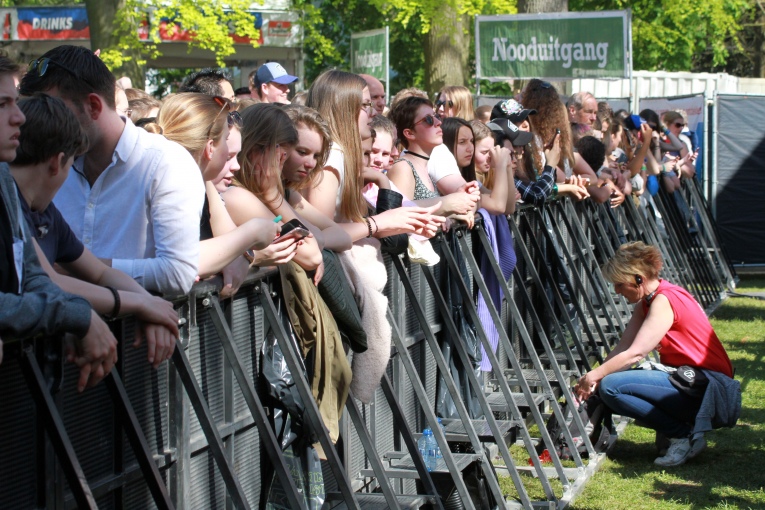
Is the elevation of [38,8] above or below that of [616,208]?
above

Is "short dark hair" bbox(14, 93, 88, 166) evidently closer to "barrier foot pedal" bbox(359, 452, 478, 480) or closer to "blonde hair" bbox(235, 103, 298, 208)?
"blonde hair" bbox(235, 103, 298, 208)

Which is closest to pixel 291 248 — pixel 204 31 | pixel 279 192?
pixel 279 192

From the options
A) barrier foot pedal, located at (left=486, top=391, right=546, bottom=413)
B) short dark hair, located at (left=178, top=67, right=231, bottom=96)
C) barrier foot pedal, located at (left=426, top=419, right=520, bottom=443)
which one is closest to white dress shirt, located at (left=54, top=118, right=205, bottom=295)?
short dark hair, located at (left=178, top=67, right=231, bottom=96)

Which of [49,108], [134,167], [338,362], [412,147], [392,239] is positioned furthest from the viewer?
[412,147]

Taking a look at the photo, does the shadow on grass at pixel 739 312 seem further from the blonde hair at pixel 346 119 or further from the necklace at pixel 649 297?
the blonde hair at pixel 346 119

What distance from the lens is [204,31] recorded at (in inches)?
760

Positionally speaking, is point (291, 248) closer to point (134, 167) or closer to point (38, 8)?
point (134, 167)

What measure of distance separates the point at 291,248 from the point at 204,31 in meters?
16.0

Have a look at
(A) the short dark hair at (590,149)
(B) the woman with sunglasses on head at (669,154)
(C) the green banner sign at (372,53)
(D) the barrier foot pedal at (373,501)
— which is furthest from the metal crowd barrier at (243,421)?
(C) the green banner sign at (372,53)

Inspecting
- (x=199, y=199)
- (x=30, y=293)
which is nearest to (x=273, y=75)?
(x=199, y=199)

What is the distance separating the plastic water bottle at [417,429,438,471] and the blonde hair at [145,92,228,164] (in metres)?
2.46

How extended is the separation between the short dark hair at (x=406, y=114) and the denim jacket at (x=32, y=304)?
3856mm

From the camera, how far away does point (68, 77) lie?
12.0ft

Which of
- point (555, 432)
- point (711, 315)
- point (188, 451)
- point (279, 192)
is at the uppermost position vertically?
point (279, 192)
